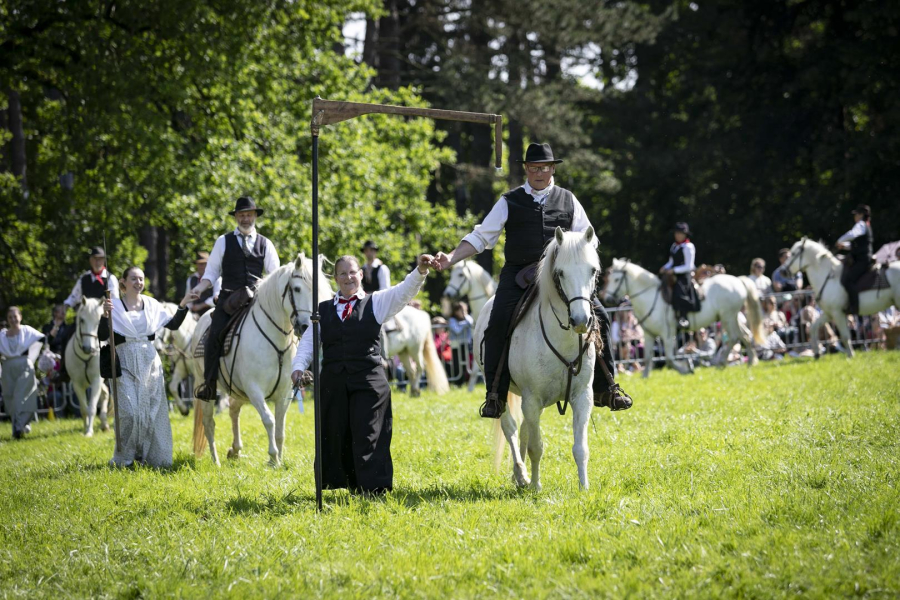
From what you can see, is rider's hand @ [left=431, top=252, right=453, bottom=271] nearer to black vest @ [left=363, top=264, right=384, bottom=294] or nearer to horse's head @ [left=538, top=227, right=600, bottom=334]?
horse's head @ [left=538, top=227, right=600, bottom=334]

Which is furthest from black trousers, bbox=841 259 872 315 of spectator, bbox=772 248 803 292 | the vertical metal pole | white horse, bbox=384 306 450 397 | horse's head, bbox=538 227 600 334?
the vertical metal pole

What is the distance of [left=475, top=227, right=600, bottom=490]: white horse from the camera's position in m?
7.14

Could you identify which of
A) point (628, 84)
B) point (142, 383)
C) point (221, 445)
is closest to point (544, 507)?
point (142, 383)

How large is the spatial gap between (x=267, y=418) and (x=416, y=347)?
8264 millimetres

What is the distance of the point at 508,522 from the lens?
6562mm

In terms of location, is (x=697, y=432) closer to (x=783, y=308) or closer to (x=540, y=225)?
(x=540, y=225)

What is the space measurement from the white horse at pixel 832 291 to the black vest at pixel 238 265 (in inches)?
494

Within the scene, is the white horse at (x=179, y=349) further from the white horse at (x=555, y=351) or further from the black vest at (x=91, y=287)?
the white horse at (x=555, y=351)

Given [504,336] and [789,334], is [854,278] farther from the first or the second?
[504,336]

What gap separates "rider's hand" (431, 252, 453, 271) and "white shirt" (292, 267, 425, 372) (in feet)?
0.46

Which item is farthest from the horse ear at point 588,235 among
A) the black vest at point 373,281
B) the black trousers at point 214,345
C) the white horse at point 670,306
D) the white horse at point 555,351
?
the white horse at point 670,306

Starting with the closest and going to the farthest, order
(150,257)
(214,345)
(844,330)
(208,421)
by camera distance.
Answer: (214,345)
(208,421)
(844,330)
(150,257)

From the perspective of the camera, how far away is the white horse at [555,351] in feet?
23.4

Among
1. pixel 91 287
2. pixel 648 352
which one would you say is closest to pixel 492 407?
pixel 91 287
